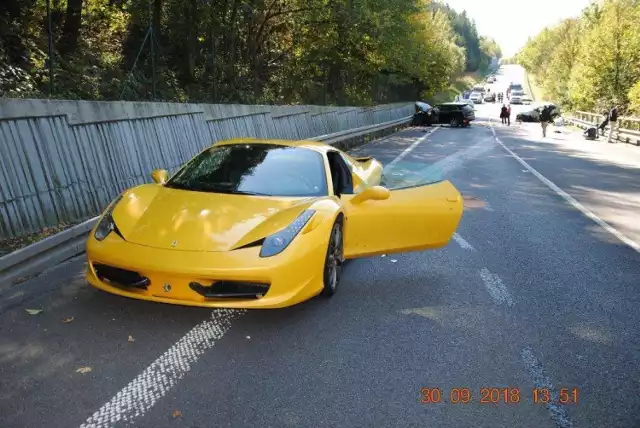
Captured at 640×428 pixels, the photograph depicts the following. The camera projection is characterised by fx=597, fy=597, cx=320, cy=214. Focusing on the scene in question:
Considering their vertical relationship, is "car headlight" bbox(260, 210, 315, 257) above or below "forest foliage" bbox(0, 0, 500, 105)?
below

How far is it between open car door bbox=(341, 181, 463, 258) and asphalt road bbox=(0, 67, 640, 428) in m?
0.35

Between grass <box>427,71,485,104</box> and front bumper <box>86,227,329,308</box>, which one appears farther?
grass <box>427,71,485,104</box>

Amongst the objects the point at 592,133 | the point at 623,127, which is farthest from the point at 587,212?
the point at 623,127

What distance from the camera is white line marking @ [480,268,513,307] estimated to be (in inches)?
208

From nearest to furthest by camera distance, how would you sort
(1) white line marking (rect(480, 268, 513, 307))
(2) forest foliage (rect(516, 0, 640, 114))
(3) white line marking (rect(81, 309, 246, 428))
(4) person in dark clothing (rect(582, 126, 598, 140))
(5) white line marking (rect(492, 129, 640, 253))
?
(3) white line marking (rect(81, 309, 246, 428)) → (1) white line marking (rect(480, 268, 513, 307)) → (5) white line marking (rect(492, 129, 640, 253)) → (4) person in dark clothing (rect(582, 126, 598, 140)) → (2) forest foliage (rect(516, 0, 640, 114))

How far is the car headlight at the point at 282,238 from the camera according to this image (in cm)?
440

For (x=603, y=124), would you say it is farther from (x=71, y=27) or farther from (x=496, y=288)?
(x=496, y=288)

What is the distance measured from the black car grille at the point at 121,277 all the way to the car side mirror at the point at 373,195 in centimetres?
214

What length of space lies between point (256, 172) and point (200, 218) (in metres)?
1.09

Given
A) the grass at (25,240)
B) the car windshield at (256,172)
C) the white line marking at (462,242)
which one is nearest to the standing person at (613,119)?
the white line marking at (462,242)

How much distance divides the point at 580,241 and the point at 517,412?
4908 millimetres

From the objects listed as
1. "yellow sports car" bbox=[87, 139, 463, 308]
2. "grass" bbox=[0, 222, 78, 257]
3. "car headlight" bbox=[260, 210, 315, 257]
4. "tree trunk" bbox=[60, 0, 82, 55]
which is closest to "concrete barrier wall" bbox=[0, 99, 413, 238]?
"grass" bbox=[0, 222, 78, 257]

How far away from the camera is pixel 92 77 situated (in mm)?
14219

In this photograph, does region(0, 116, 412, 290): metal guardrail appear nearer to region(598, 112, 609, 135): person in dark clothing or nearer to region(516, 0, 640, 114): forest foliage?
region(598, 112, 609, 135): person in dark clothing
